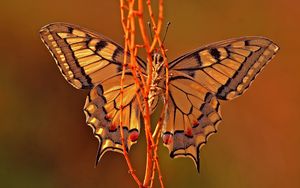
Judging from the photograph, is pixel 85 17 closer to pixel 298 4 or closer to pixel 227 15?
pixel 227 15

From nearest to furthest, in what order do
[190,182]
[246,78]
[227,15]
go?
[246,78], [190,182], [227,15]

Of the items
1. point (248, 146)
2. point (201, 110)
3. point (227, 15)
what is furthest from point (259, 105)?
point (201, 110)

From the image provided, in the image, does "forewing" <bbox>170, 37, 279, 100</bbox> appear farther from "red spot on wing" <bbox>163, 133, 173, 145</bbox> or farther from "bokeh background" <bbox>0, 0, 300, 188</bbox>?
"bokeh background" <bbox>0, 0, 300, 188</bbox>

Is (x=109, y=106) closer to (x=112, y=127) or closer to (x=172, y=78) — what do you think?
(x=112, y=127)

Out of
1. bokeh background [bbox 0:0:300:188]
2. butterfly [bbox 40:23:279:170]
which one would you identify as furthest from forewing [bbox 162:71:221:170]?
bokeh background [bbox 0:0:300:188]

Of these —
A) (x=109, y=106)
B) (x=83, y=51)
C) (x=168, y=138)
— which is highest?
(x=83, y=51)

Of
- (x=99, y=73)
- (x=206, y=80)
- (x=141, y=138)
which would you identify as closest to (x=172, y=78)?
(x=206, y=80)

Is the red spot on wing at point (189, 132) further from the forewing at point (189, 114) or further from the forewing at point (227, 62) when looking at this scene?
the forewing at point (227, 62)
